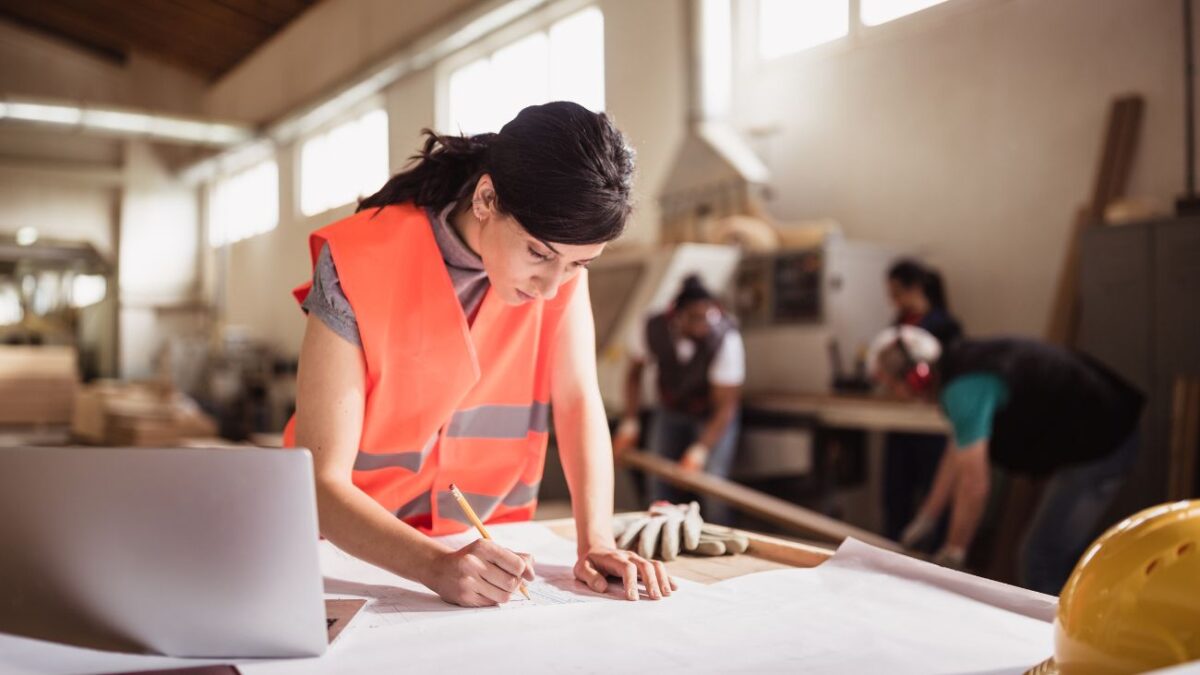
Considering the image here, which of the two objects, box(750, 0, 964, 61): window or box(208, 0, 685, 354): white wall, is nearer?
box(750, 0, 964, 61): window

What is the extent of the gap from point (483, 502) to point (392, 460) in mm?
182

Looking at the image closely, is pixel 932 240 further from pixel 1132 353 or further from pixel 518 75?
pixel 518 75

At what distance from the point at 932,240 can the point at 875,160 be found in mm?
540

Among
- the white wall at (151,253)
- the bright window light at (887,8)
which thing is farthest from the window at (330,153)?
→ the white wall at (151,253)

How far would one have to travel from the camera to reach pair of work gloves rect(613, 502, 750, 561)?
1298 mm

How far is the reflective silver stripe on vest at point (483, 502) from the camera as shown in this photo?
1408 millimetres

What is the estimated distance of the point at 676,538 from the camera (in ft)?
4.27

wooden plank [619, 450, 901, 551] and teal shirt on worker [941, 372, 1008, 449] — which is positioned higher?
teal shirt on worker [941, 372, 1008, 449]

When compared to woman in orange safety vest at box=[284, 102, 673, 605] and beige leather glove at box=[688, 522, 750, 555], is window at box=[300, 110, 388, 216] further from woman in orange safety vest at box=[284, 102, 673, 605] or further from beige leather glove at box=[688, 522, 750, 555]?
beige leather glove at box=[688, 522, 750, 555]

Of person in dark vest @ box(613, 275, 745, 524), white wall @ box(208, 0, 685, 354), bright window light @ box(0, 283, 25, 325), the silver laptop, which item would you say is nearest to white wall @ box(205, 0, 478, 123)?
white wall @ box(208, 0, 685, 354)

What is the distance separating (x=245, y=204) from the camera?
35.0 feet

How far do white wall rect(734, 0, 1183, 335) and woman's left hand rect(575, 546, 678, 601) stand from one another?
12.0ft

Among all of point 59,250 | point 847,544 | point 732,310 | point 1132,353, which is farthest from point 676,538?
point 59,250

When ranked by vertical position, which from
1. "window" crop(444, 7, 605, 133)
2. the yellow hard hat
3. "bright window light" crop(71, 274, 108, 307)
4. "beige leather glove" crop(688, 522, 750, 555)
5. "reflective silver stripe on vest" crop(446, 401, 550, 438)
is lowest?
"beige leather glove" crop(688, 522, 750, 555)
